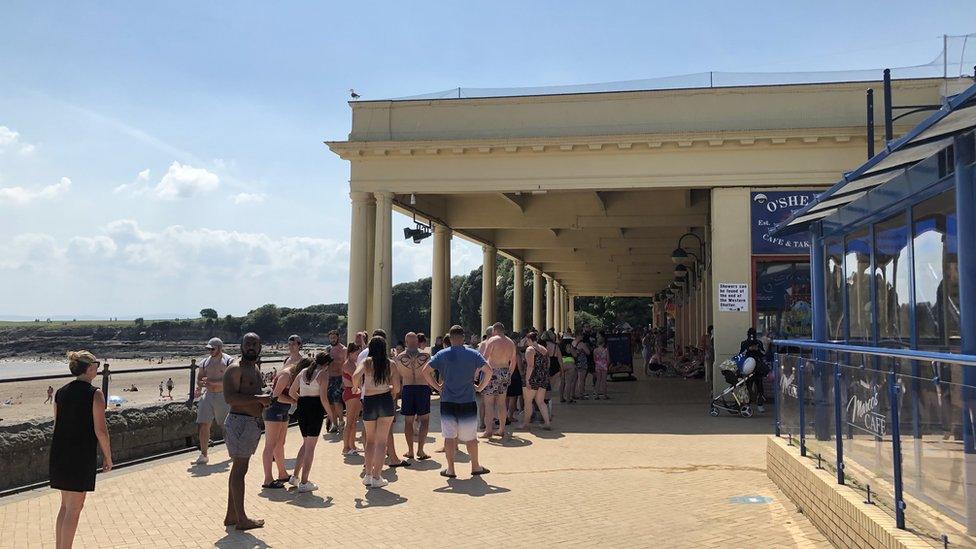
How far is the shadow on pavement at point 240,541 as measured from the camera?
607cm

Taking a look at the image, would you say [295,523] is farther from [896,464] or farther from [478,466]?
[896,464]

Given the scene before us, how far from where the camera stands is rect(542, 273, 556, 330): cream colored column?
40969mm

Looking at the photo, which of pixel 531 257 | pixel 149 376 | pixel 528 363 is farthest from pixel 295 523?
pixel 149 376

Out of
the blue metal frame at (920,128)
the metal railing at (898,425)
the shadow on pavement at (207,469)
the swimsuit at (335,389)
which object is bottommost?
the shadow on pavement at (207,469)

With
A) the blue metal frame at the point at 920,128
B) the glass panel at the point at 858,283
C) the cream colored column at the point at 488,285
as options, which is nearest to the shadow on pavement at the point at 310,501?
the blue metal frame at the point at 920,128

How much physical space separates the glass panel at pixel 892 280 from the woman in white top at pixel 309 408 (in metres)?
5.98

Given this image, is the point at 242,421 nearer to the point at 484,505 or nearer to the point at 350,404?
the point at 484,505

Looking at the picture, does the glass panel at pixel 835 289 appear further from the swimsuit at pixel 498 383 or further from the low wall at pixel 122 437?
the low wall at pixel 122 437

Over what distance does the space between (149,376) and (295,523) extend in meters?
78.9

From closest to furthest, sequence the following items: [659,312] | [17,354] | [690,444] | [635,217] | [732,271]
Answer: [690,444], [732,271], [635,217], [659,312], [17,354]

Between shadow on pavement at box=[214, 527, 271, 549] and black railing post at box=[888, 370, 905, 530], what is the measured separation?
15.0 ft

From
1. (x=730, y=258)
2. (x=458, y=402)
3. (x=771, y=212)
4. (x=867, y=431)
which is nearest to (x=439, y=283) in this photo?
(x=730, y=258)

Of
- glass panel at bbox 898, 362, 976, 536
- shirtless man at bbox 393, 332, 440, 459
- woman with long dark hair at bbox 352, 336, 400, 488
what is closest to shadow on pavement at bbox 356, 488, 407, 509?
woman with long dark hair at bbox 352, 336, 400, 488

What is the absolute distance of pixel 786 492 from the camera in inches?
293
